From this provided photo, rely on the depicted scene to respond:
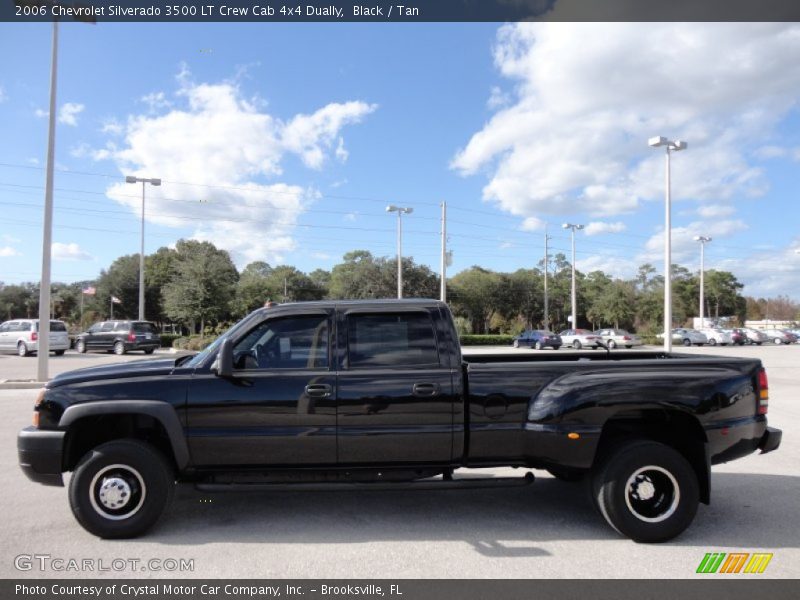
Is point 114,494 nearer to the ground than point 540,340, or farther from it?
nearer to the ground

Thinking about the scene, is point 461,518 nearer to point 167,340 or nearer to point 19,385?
point 19,385

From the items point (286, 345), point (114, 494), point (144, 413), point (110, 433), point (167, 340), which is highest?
point (286, 345)

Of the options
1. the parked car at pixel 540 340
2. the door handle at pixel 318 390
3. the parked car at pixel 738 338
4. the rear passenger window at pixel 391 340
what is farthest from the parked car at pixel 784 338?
the door handle at pixel 318 390

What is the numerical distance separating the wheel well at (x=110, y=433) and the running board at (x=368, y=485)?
20.7 inches

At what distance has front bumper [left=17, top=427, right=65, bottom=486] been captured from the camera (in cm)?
445

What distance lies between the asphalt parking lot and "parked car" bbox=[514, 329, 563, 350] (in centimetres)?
3318

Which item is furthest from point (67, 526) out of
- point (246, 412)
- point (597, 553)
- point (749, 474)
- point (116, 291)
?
point (116, 291)

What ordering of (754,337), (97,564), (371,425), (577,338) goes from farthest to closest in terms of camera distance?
1. (754,337)
2. (577,338)
3. (371,425)
4. (97,564)

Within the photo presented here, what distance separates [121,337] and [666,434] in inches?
1094

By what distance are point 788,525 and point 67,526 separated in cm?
605

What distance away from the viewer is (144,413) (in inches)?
174

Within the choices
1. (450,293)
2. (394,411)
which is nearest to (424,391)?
(394,411)

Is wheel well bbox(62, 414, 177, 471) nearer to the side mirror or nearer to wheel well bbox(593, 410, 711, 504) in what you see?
the side mirror

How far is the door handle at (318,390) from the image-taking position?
452 centimetres
